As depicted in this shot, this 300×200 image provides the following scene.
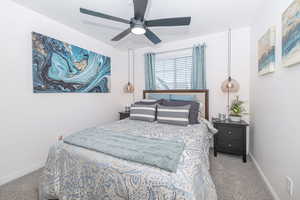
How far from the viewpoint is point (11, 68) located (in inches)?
77.5

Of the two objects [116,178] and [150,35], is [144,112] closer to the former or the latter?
[150,35]

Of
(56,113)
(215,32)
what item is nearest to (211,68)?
(215,32)

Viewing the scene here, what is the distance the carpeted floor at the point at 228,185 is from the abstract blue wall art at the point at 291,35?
1552 mm

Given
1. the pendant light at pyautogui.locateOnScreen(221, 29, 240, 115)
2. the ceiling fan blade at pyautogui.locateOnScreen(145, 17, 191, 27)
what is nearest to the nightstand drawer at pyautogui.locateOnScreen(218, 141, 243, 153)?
the pendant light at pyautogui.locateOnScreen(221, 29, 240, 115)

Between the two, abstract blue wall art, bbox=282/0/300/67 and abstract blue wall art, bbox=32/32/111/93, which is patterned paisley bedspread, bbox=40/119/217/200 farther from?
abstract blue wall art, bbox=32/32/111/93

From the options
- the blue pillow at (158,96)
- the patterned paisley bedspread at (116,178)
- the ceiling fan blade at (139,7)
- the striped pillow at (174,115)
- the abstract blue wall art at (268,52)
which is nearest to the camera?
the patterned paisley bedspread at (116,178)

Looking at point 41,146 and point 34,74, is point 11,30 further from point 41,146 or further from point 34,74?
point 41,146

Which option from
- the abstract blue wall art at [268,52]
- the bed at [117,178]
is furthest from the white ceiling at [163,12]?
the bed at [117,178]

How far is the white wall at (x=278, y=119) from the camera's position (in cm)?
123

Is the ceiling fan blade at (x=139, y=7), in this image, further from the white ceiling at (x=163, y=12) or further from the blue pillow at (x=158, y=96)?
the blue pillow at (x=158, y=96)

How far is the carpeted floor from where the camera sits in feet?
5.42

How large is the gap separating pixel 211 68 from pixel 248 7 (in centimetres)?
119

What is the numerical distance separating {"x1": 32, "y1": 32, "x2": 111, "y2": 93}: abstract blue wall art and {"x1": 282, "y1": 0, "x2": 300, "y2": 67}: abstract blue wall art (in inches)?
128

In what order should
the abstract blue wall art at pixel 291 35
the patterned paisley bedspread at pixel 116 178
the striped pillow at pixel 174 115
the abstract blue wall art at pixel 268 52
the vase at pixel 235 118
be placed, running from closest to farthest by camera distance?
the patterned paisley bedspread at pixel 116 178, the abstract blue wall art at pixel 291 35, the abstract blue wall art at pixel 268 52, the striped pillow at pixel 174 115, the vase at pixel 235 118
